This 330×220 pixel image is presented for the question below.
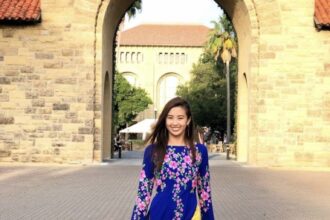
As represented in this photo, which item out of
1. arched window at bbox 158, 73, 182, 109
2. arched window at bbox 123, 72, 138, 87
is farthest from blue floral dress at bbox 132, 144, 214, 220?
arched window at bbox 123, 72, 138, 87

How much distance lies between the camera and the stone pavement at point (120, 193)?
31.1ft

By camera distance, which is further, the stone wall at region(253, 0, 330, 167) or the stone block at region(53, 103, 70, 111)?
the stone block at region(53, 103, 70, 111)

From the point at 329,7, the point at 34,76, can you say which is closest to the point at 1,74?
the point at 34,76

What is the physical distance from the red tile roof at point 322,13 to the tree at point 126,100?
4860 centimetres

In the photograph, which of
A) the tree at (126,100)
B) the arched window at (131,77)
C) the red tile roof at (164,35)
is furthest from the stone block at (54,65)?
the arched window at (131,77)

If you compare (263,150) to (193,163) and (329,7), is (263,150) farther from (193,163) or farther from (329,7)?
(193,163)

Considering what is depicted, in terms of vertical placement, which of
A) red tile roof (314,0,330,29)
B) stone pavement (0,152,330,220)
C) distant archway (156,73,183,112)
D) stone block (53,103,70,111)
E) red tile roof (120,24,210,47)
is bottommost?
stone pavement (0,152,330,220)

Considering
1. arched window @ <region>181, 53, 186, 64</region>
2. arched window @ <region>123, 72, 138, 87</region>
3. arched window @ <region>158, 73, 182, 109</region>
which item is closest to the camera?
arched window @ <region>181, 53, 186, 64</region>

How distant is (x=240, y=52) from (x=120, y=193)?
1221 centimetres

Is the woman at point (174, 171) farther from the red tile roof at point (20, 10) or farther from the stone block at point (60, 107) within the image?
the red tile roof at point (20, 10)

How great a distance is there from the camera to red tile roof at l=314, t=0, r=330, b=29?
19172 millimetres

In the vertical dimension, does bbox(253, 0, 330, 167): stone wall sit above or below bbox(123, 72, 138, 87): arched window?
below

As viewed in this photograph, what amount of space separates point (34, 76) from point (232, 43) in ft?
104

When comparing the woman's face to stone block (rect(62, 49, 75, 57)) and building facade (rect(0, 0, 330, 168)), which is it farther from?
stone block (rect(62, 49, 75, 57))
